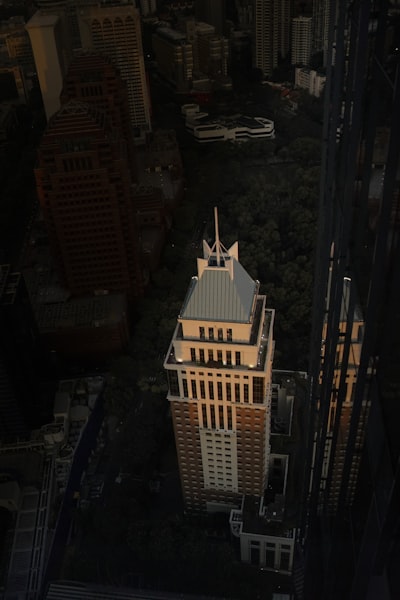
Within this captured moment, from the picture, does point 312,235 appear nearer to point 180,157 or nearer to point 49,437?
point 180,157

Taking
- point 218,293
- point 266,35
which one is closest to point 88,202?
point 218,293

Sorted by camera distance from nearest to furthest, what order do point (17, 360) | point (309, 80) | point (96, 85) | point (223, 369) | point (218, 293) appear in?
point (218, 293)
point (223, 369)
point (17, 360)
point (96, 85)
point (309, 80)

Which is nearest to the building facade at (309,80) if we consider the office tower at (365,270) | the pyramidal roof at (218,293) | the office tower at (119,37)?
the office tower at (119,37)

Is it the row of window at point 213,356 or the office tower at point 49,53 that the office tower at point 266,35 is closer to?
the office tower at point 49,53

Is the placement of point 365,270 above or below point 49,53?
above

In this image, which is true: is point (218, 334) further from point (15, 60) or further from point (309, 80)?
point (15, 60)

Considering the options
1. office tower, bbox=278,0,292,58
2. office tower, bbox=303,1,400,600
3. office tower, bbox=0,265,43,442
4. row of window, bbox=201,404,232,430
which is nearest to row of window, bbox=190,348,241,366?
row of window, bbox=201,404,232,430

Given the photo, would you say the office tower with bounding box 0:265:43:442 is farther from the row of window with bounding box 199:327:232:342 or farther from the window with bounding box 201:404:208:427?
the row of window with bounding box 199:327:232:342
